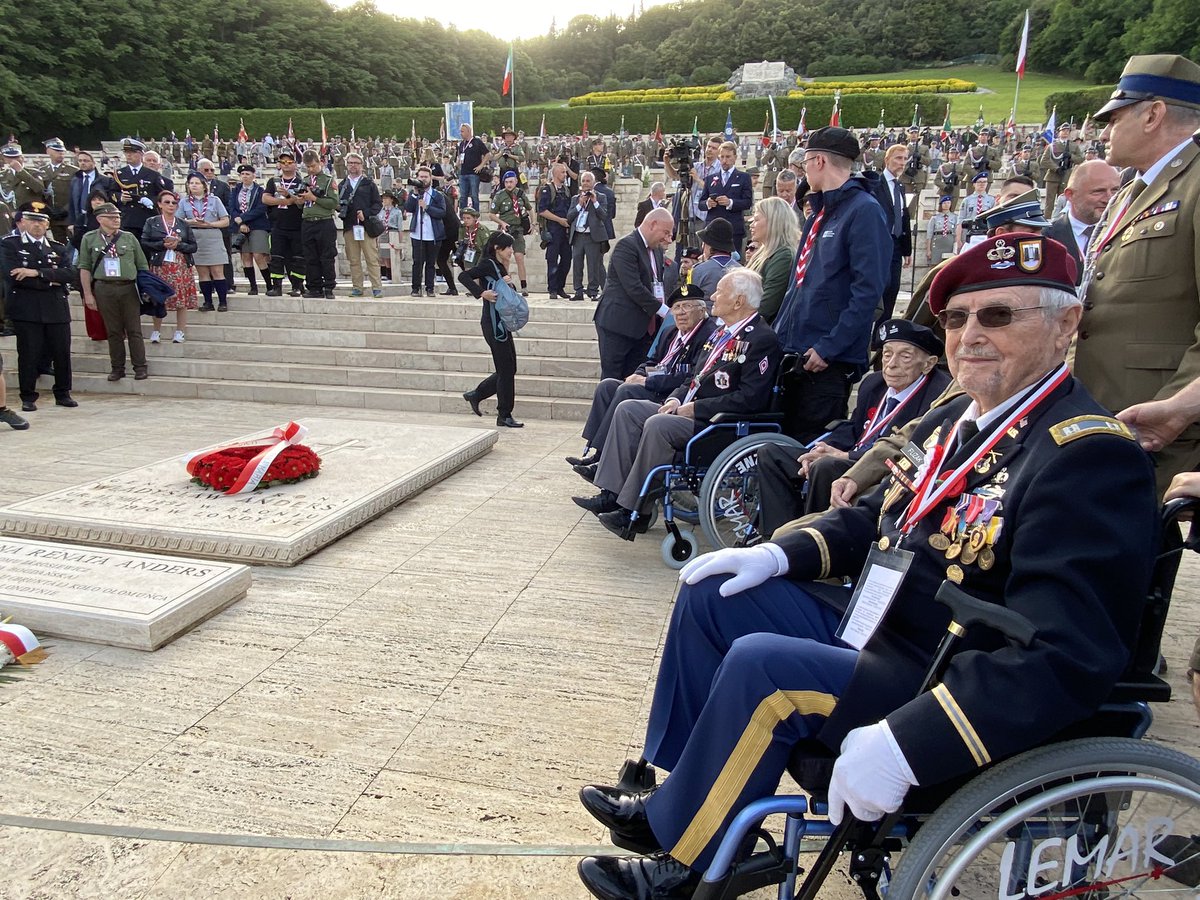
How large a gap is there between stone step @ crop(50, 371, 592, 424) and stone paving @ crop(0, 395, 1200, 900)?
376 centimetres

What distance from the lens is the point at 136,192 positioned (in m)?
10.4

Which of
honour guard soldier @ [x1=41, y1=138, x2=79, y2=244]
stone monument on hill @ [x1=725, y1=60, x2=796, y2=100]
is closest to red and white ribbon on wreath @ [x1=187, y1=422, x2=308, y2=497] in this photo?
honour guard soldier @ [x1=41, y1=138, x2=79, y2=244]

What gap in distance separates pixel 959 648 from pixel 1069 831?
37 cm

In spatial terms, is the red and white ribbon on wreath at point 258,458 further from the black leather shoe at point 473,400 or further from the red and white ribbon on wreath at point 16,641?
the black leather shoe at point 473,400

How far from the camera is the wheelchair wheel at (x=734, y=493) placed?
4.17 metres

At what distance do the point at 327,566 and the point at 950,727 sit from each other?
3560mm

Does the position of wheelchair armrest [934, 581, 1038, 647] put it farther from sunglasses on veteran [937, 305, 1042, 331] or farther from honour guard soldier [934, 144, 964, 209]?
honour guard soldier [934, 144, 964, 209]

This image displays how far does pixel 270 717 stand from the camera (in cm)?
296

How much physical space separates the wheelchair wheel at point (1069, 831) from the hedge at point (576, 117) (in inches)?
1704

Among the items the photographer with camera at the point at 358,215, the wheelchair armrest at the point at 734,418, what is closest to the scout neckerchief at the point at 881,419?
the wheelchair armrest at the point at 734,418

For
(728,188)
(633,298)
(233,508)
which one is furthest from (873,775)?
(728,188)

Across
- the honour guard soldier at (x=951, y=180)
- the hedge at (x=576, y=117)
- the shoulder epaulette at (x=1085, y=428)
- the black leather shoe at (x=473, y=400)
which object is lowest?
the black leather shoe at (x=473, y=400)

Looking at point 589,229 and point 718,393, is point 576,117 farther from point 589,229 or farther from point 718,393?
point 718,393

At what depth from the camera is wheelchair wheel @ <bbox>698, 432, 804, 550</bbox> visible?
164 inches
